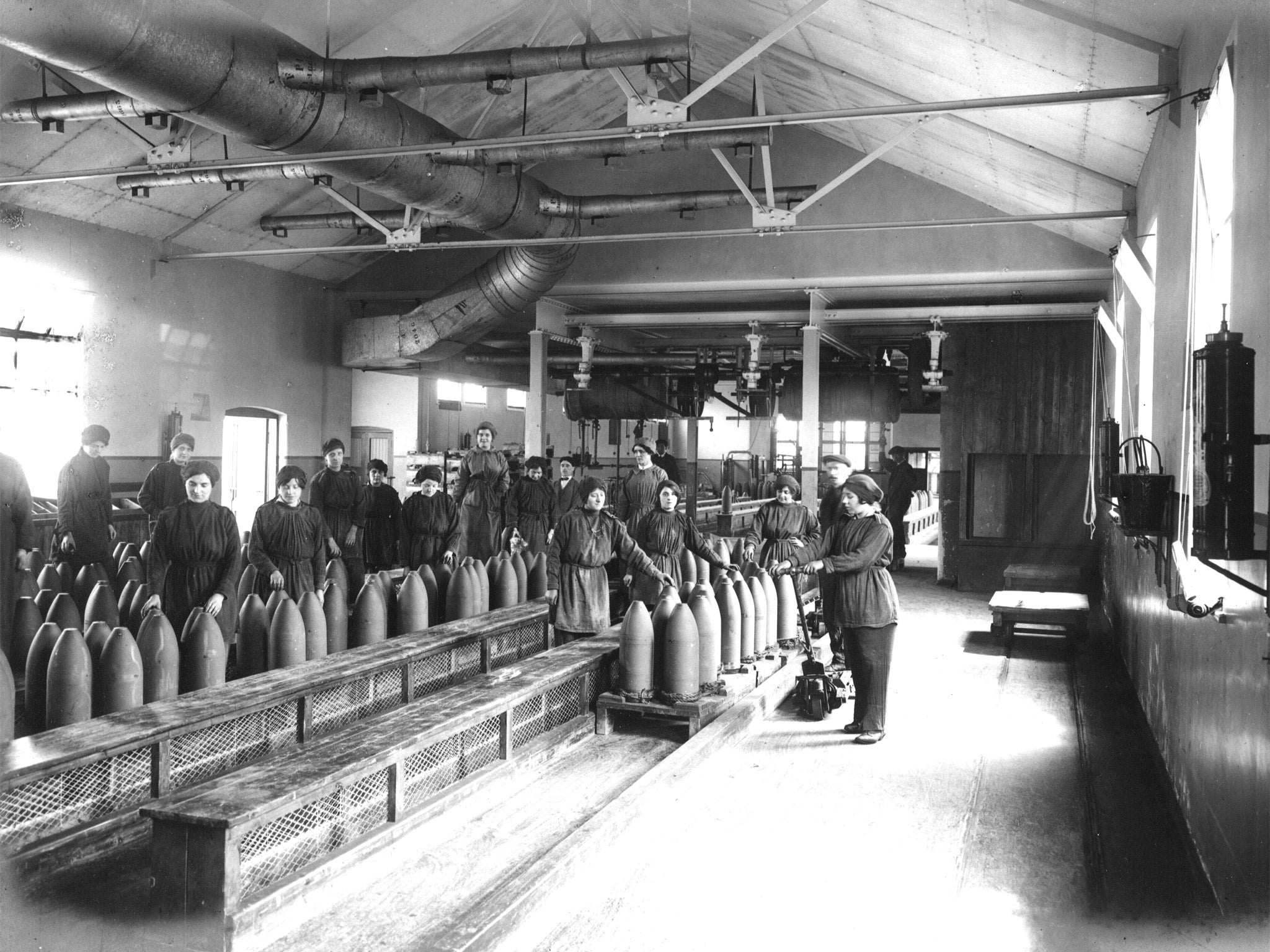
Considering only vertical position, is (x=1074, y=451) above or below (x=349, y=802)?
above

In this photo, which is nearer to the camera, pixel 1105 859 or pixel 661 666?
pixel 1105 859

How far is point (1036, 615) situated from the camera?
8.38 meters

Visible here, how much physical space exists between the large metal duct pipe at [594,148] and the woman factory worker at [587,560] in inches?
116

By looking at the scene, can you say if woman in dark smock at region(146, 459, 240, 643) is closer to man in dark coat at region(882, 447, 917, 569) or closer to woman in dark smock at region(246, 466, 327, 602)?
woman in dark smock at region(246, 466, 327, 602)

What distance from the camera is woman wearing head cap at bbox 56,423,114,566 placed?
7117 millimetres

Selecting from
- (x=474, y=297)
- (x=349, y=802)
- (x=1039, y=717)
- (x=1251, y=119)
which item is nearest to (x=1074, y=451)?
(x=1039, y=717)

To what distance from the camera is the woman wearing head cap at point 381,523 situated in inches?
332

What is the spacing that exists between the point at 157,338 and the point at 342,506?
4446 mm

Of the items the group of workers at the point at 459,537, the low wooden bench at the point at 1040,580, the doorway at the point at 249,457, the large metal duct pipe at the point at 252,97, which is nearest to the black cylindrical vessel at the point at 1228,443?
the group of workers at the point at 459,537

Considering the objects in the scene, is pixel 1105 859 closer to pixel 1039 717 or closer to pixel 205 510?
pixel 1039 717

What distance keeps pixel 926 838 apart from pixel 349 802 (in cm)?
236

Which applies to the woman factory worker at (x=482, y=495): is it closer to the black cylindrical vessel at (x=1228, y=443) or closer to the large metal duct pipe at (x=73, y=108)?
the large metal duct pipe at (x=73, y=108)

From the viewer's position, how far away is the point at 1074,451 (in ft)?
38.8

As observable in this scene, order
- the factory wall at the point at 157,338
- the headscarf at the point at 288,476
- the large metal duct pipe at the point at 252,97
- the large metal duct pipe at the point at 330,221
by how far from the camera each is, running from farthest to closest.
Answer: the large metal duct pipe at the point at 330,221 < the factory wall at the point at 157,338 < the headscarf at the point at 288,476 < the large metal duct pipe at the point at 252,97
